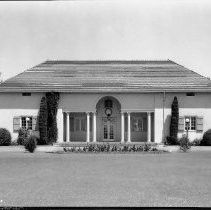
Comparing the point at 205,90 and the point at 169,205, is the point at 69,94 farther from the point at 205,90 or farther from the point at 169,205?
the point at 169,205

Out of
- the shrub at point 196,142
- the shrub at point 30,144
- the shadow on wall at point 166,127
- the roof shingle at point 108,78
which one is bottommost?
the shrub at point 196,142

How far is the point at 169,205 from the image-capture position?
11.1 metres

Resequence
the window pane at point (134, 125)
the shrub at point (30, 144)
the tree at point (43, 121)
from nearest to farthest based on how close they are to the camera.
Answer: the shrub at point (30, 144) < the tree at point (43, 121) < the window pane at point (134, 125)

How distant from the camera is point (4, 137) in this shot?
3678 cm

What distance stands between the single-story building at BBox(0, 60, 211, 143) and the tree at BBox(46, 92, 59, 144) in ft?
1.49

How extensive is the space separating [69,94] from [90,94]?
171 centimetres

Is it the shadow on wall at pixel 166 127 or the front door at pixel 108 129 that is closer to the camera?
the shadow on wall at pixel 166 127

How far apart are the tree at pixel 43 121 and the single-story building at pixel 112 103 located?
32.2 inches

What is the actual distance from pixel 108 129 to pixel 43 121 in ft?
18.3

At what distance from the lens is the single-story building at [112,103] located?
37781mm

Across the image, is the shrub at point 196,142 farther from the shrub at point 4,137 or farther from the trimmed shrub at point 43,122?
the shrub at point 4,137

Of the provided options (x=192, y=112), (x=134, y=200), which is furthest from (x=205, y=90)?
(x=134, y=200)

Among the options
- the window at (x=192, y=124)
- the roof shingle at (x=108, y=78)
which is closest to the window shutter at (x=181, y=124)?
the window at (x=192, y=124)

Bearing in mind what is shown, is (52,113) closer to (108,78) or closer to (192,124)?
(108,78)
